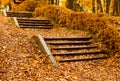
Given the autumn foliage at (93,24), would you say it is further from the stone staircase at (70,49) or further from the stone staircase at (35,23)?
the stone staircase at (35,23)

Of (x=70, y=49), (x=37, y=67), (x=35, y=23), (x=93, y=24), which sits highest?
(x=93, y=24)

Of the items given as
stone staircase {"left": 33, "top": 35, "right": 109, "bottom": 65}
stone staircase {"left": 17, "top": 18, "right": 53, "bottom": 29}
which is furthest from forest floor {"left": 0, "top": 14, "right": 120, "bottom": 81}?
stone staircase {"left": 17, "top": 18, "right": 53, "bottom": 29}

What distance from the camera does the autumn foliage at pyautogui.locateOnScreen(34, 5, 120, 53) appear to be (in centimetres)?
1186

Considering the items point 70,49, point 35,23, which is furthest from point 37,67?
point 35,23

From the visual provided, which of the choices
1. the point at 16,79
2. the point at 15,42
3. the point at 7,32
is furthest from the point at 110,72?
the point at 7,32

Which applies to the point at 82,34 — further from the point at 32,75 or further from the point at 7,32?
the point at 32,75

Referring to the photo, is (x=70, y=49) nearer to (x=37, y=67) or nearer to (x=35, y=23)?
(x=37, y=67)

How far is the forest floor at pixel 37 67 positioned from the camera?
8789 mm

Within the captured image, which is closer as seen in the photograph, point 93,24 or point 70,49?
point 70,49

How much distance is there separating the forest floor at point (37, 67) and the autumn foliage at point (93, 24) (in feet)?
3.28

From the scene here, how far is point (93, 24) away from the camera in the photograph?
13312 mm

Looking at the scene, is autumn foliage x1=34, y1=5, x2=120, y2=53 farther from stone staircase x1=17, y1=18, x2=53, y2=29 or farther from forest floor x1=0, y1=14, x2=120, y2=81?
forest floor x1=0, y1=14, x2=120, y2=81

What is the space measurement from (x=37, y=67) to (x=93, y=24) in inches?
197

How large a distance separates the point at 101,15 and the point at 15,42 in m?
4.92
